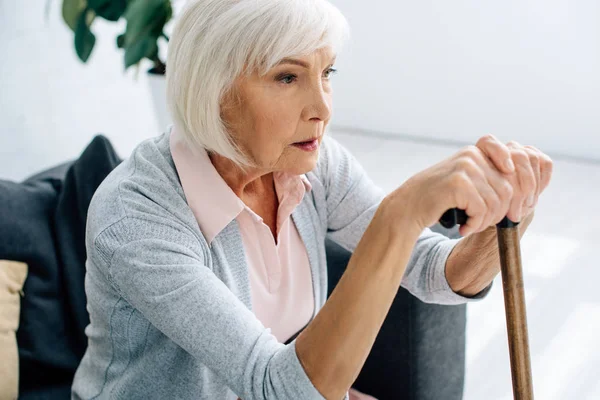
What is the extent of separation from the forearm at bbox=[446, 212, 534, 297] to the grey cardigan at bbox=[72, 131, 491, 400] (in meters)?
0.02

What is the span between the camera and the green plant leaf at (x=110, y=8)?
255cm

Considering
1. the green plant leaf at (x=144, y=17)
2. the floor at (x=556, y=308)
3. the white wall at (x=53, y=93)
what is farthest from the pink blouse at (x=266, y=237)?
the white wall at (x=53, y=93)

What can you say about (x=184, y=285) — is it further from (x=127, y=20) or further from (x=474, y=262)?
(x=127, y=20)

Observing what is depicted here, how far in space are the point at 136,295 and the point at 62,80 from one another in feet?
6.41

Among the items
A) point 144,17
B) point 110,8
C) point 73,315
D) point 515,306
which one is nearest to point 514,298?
point 515,306

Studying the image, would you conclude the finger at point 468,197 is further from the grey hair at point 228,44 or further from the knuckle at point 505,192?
the grey hair at point 228,44

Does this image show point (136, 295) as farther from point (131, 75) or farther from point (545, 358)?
point (131, 75)

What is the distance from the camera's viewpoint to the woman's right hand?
92 cm

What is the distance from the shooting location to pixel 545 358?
227cm

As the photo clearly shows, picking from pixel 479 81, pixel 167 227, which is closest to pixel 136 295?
pixel 167 227

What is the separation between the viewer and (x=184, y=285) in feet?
3.67

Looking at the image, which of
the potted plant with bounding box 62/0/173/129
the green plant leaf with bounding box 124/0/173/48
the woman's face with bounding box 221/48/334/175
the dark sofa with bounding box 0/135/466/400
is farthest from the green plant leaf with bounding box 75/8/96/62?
the woman's face with bounding box 221/48/334/175

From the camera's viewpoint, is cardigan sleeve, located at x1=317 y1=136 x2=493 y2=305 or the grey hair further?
cardigan sleeve, located at x1=317 y1=136 x2=493 y2=305

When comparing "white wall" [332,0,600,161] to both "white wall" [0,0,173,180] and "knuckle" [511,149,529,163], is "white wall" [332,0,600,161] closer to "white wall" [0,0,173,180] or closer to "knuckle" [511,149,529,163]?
"white wall" [0,0,173,180]
